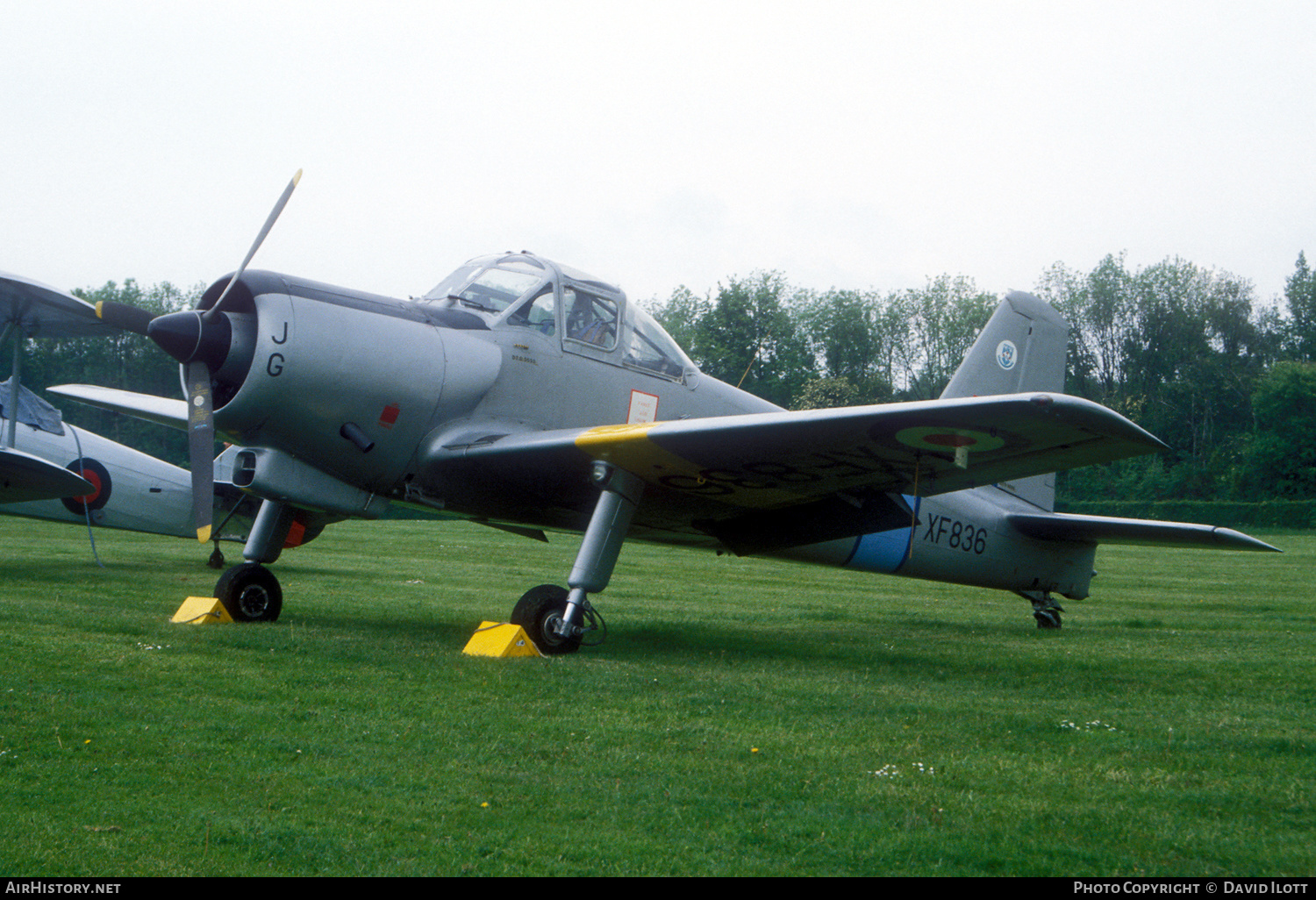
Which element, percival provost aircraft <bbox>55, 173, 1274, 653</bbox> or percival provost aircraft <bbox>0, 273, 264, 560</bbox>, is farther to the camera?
percival provost aircraft <bbox>0, 273, 264, 560</bbox>

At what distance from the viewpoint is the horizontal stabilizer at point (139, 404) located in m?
10.6

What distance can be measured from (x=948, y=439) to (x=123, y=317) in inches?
231

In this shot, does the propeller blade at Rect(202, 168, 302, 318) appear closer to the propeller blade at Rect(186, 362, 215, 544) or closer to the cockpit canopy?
the propeller blade at Rect(186, 362, 215, 544)

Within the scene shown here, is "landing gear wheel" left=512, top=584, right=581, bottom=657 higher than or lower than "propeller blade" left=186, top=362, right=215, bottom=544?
lower

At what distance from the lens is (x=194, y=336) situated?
23.3ft

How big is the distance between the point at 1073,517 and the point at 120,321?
9.07m

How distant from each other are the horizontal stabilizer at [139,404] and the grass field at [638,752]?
1922 millimetres

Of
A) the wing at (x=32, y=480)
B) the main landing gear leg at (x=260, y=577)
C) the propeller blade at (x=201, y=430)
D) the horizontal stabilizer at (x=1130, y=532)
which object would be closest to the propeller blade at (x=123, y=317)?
the propeller blade at (x=201, y=430)

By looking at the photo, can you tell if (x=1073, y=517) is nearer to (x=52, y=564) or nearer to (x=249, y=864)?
(x=249, y=864)

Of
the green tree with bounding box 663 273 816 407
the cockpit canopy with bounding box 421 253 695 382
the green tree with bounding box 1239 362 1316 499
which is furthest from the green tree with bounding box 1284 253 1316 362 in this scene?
the cockpit canopy with bounding box 421 253 695 382

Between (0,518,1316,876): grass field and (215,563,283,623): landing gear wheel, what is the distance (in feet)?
1.55

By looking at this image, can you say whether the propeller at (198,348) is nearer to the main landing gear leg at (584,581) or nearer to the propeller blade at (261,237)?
the propeller blade at (261,237)

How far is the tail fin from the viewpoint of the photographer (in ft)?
35.3

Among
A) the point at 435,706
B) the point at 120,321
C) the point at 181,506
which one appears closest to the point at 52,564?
the point at 181,506
